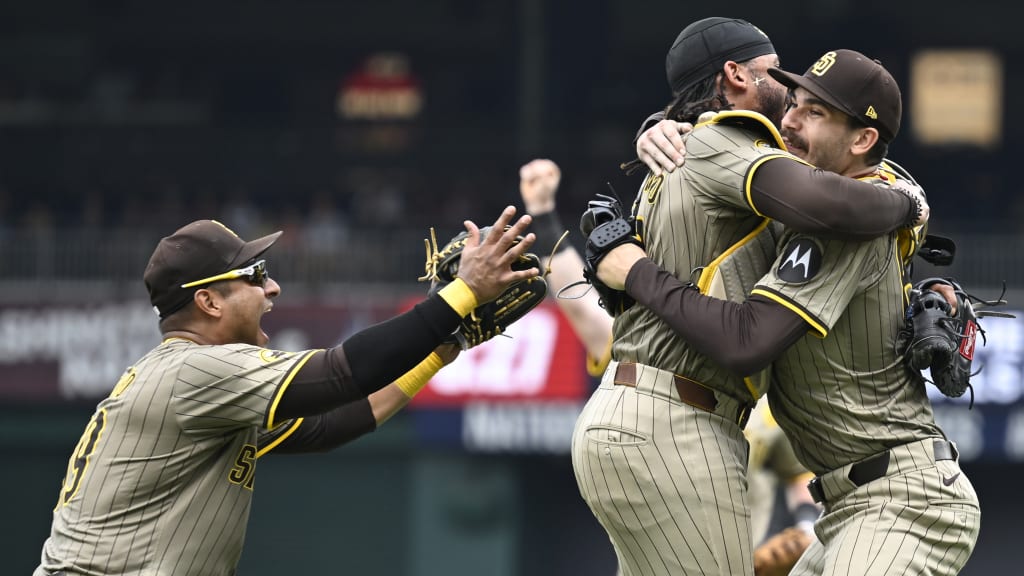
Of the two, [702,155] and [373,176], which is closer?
[702,155]

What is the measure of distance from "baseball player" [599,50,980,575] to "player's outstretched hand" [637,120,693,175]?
2.3 inches

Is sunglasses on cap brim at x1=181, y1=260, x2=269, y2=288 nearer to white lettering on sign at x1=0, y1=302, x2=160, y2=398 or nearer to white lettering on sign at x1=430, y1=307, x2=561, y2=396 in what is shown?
white lettering on sign at x1=430, y1=307, x2=561, y2=396

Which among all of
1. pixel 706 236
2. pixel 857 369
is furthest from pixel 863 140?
pixel 857 369

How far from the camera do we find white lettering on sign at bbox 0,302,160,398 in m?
14.6

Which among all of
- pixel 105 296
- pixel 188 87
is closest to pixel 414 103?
pixel 188 87

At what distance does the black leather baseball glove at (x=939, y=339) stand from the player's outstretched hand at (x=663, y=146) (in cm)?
71

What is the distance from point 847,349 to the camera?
12.6 feet

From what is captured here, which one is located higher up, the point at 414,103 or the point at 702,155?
the point at 702,155

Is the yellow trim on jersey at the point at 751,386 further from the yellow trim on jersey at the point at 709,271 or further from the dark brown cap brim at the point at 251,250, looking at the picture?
the dark brown cap brim at the point at 251,250

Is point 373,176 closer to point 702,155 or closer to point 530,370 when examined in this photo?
point 530,370

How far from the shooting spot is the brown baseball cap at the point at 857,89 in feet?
12.5

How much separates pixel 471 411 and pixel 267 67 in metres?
7.60

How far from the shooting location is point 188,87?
20031 mm

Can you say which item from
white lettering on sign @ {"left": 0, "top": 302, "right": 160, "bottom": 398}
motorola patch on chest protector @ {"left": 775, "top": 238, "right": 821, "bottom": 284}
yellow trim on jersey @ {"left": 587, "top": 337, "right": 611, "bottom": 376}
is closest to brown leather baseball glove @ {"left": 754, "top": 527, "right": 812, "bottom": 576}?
yellow trim on jersey @ {"left": 587, "top": 337, "right": 611, "bottom": 376}
